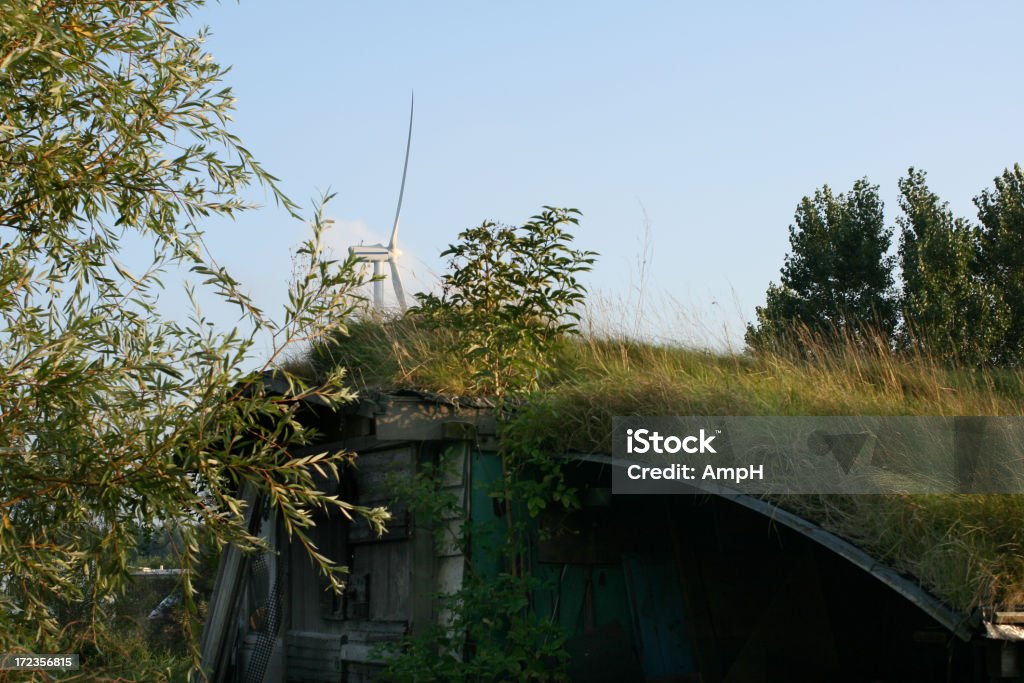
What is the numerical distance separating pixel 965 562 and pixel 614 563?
448 cm

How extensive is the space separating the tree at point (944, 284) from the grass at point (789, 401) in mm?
10599

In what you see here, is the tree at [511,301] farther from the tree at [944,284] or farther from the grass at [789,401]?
the tree at [944,284]

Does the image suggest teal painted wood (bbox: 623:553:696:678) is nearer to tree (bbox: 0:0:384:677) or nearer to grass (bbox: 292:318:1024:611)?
grass (bbox: 292:318:1024:611)

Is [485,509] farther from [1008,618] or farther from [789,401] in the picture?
[1008,618]

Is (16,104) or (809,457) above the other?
(16,104)

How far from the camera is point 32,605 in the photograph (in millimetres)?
4680

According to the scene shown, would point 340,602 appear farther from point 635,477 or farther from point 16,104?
point 16,104

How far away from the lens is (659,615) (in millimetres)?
9859

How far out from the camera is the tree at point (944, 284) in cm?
2344

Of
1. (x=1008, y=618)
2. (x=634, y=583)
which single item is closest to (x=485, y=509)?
(x=634, y=583)

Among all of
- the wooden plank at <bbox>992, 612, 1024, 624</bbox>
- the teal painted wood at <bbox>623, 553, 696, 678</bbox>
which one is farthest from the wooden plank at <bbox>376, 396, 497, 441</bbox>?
the wooden plank at <bbox>992, 612, 1024, 624</bbox>

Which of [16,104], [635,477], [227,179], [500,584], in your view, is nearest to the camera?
[16,104]

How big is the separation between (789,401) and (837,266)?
844 inches

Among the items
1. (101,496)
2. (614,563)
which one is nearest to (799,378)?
(614,563)
